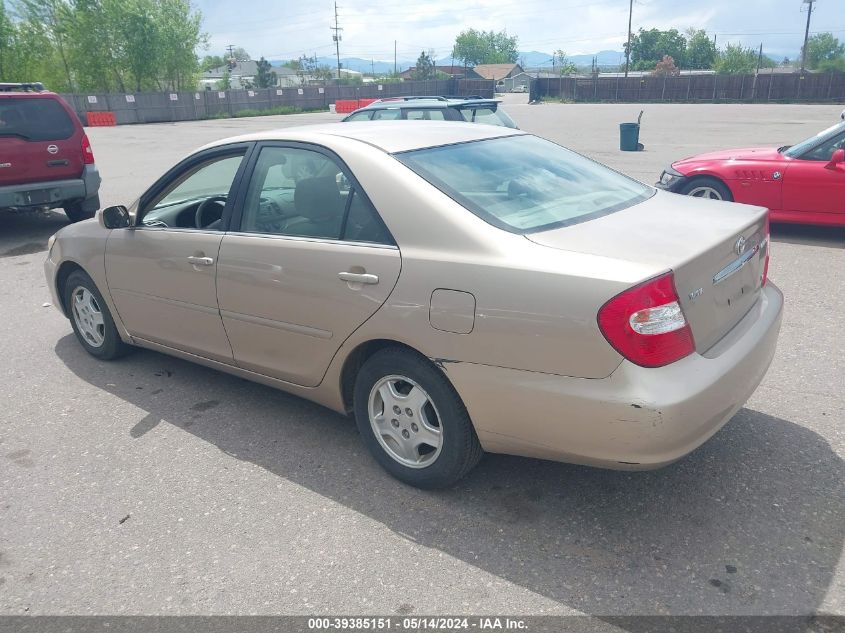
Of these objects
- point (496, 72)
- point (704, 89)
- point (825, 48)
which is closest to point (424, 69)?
point (496, 72)

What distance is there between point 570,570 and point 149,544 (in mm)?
1778

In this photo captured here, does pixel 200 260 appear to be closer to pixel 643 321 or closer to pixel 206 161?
pixel 206 161

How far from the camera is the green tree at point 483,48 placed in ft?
536

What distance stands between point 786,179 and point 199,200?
6424mm

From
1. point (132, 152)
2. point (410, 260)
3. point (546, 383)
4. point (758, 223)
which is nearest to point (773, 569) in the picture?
point (546, 383)

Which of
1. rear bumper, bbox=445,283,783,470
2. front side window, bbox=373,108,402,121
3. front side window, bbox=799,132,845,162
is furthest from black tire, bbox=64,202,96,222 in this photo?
front side window, bbox=799,132,845,162

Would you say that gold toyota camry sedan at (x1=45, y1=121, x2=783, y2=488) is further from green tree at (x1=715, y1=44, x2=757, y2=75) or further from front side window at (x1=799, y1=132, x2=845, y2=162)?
green tree at (x1=715, y1=44, x2=757, y2=75)

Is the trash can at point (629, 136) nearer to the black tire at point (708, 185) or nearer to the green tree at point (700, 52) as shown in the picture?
the black tire at point (708, 185)

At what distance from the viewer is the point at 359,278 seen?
10.3 feet

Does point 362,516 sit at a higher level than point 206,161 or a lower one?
lower

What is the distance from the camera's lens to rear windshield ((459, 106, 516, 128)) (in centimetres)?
1097

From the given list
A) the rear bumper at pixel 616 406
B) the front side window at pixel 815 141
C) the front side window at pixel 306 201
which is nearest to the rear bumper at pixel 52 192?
the front side window at pixel 306 201

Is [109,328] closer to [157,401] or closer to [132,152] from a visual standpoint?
[157,401]

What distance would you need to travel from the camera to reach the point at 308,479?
11.3 feet
